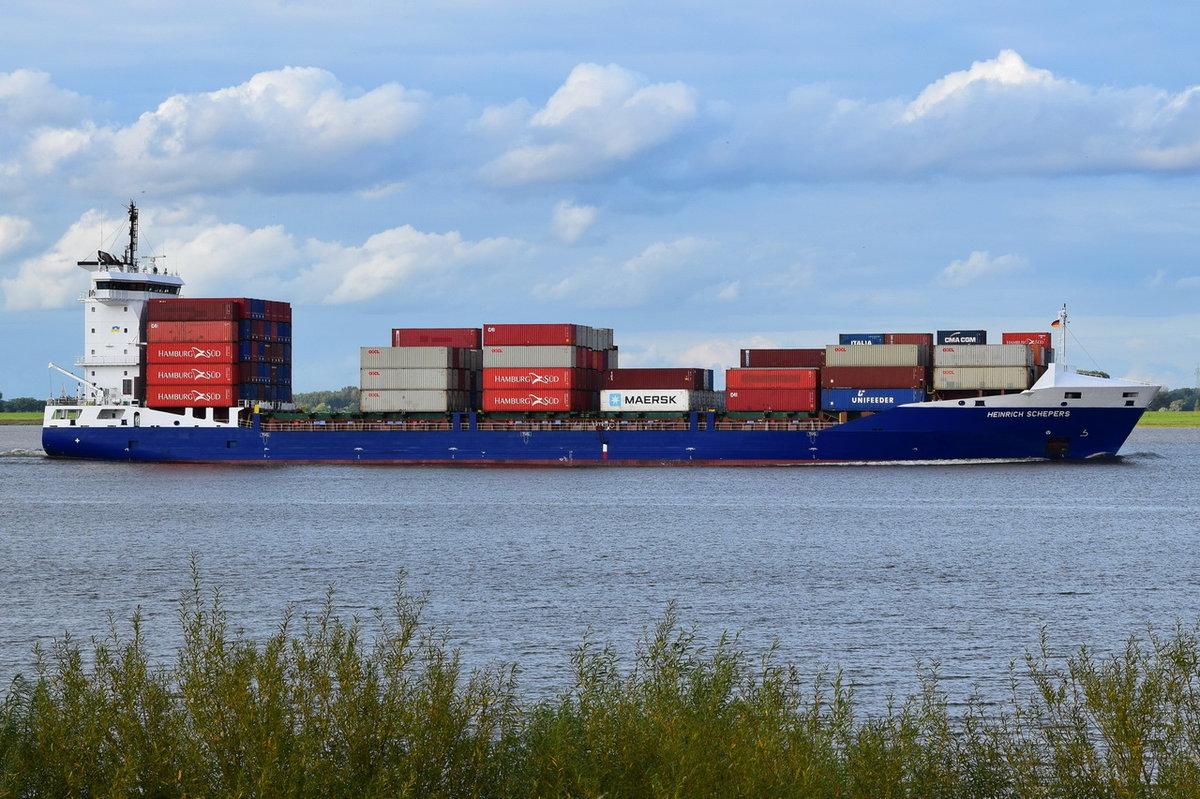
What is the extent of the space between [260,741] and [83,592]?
76.2 feet

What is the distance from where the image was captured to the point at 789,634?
27484 mm

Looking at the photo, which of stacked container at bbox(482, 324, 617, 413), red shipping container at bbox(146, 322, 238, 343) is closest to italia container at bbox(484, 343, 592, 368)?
stacked container at bbox(482, 324, 617, 413)

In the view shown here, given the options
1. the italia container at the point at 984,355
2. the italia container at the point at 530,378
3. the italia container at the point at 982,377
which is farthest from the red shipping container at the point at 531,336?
the italia container at the point at 982,377

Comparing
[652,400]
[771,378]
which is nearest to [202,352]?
[652,400]

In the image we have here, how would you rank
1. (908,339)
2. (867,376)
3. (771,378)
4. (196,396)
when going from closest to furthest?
(867,376) → (908,339) → (771,378) → (196,396)

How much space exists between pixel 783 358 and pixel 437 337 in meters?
21.2

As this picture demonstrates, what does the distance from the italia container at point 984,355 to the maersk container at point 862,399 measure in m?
2.30

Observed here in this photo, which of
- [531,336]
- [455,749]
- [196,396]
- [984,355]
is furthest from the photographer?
[196,396]

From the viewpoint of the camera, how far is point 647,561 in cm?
3962

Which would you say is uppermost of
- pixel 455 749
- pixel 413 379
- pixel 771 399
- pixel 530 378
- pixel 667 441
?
pixel 530 378

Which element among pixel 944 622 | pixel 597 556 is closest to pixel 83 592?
pixel 597 556

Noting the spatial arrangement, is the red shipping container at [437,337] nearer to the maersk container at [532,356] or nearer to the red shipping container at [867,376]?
the maersk container at [532,356]

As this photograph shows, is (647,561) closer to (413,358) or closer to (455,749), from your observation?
(455,749)

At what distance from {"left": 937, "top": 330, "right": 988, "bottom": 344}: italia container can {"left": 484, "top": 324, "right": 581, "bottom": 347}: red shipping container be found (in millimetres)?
21177
